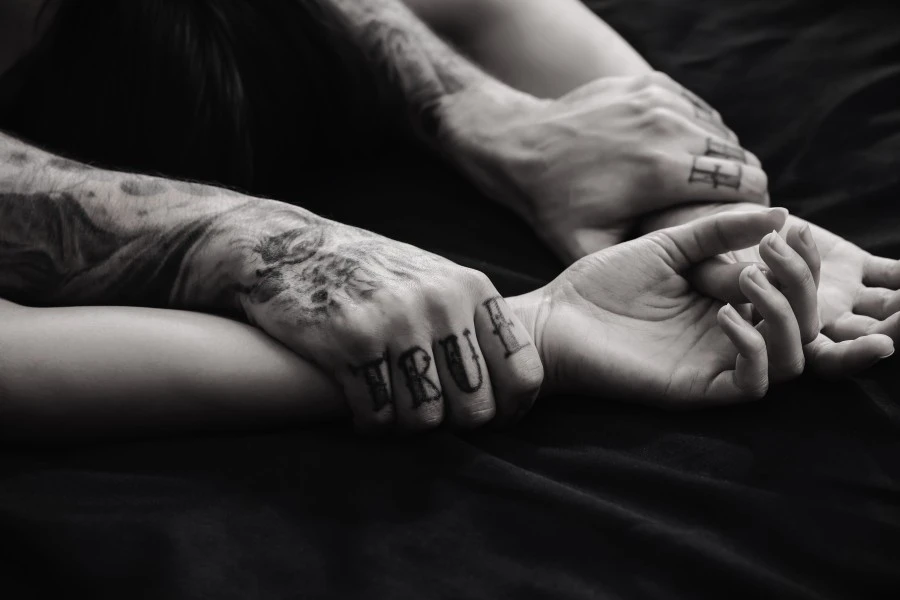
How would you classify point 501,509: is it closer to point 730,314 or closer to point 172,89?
point 730,314

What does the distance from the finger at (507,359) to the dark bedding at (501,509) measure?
0.12ft

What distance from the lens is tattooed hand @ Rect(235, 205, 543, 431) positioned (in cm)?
72

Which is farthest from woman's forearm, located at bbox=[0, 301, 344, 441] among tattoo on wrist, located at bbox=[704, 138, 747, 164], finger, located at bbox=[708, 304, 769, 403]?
tattoo on wrist, located at bbox=[704, 138, 747, 164]

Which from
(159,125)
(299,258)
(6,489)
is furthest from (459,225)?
(6,489)

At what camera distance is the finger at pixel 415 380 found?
722mm

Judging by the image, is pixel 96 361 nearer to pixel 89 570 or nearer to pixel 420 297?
pixel 89 570

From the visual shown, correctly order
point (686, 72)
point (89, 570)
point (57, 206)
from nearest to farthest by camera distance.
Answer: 1. point (89, 570)
2. point (57, 206)
3. point (686, 72)

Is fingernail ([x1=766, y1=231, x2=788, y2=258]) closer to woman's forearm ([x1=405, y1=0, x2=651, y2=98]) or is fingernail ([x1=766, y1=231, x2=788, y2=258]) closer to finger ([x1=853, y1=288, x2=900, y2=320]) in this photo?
finger ([x1=853, y1=288, x2=900, y2=320])

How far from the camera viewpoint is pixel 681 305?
85cm

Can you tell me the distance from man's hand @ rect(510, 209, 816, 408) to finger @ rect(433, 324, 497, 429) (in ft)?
0.33

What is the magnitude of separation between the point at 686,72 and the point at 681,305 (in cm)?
55

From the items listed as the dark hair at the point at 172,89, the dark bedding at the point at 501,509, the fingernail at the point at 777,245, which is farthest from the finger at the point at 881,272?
the dark hair at the point at 172,89

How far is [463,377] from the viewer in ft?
2.39

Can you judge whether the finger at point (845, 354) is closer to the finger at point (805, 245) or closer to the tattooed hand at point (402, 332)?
the finger at point (805, 245)
